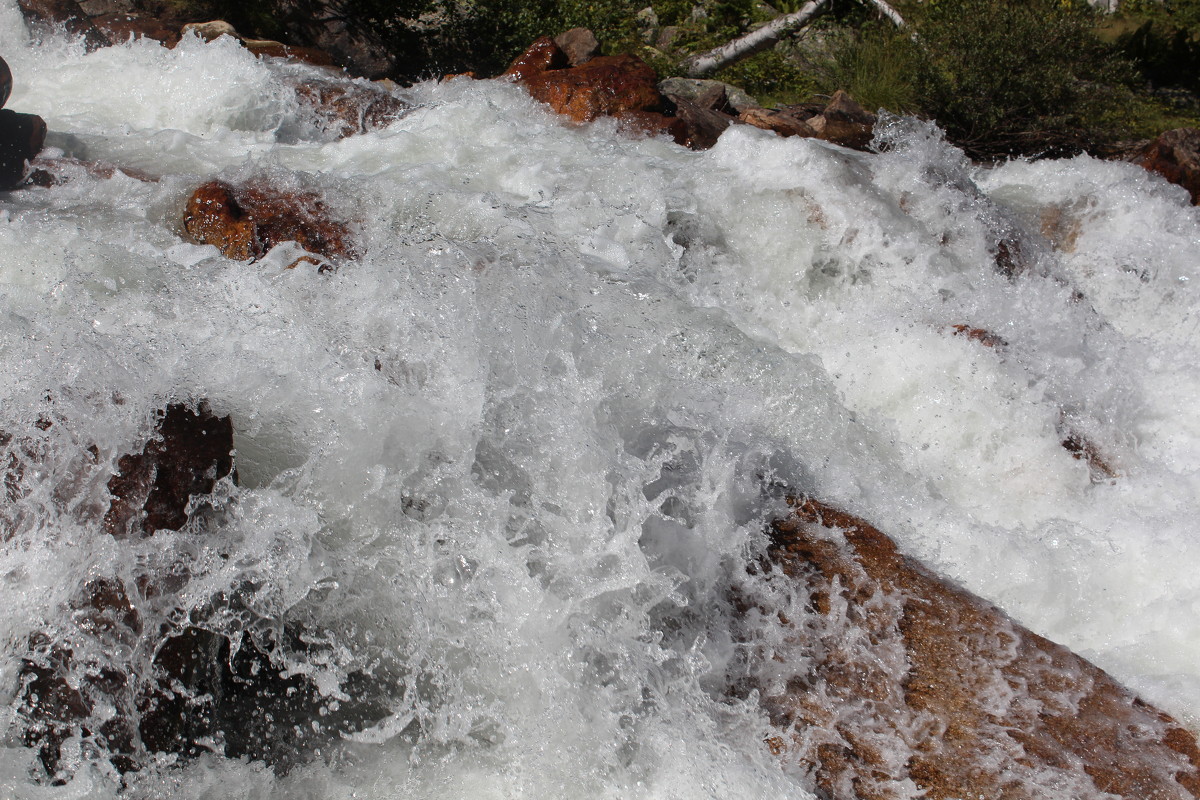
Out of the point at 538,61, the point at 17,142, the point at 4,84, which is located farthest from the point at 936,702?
the point at 538,61

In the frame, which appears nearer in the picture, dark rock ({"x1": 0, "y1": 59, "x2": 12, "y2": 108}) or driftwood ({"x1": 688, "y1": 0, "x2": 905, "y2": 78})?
dark rock ({"x1": 0, "y1": 59, "x2": 12, "y2": 108})

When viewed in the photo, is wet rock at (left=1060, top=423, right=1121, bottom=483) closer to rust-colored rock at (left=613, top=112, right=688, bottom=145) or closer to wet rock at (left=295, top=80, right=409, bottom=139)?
rust-colored rock at (left=613, top=112, right=688, bottom=145)

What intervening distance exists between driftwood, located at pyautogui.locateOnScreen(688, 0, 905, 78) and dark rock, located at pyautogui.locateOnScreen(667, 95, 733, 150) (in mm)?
2508

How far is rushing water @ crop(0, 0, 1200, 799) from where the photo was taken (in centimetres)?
196

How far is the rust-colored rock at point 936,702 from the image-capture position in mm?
1861

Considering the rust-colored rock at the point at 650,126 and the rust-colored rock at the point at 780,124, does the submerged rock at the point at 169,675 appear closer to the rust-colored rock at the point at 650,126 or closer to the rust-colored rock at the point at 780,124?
the rust-colored rock at the point at 650,126

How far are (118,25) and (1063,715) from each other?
7.04 meters

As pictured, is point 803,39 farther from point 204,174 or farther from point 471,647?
point 471,647

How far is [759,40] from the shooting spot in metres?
8.36

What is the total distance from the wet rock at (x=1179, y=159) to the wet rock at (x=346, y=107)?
4485mm

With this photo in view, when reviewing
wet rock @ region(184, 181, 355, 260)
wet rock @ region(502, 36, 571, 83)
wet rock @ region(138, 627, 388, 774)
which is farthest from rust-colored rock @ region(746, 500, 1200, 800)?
wet rock @ region(502, 36, 571, 83)

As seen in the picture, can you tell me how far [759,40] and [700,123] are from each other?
3.35m

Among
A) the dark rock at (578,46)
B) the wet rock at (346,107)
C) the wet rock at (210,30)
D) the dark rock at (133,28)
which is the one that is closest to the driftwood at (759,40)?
the dark rock at (578,46)

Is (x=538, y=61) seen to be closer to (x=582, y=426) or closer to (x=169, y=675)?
(x=582, y=426)
